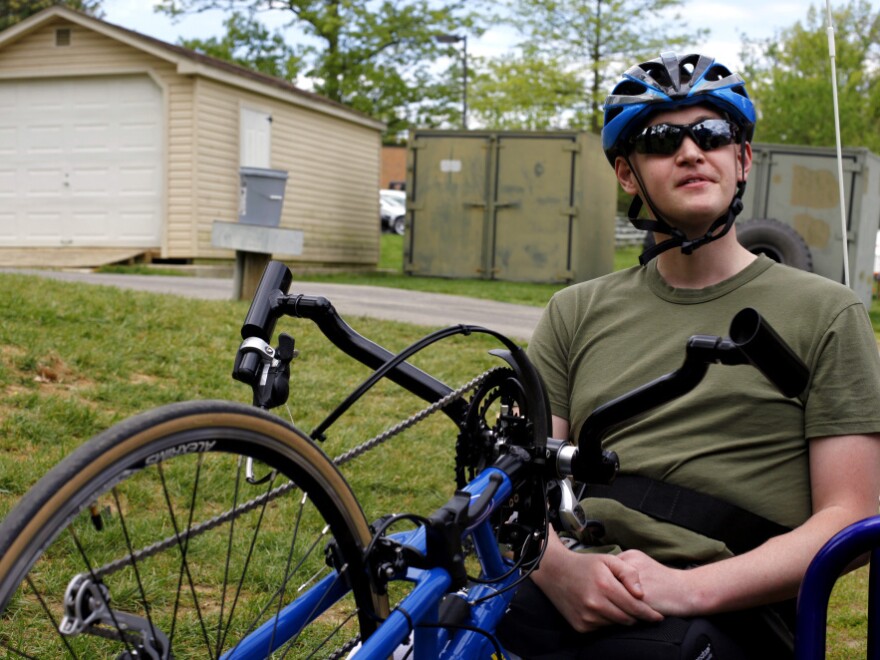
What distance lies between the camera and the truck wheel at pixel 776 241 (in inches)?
572

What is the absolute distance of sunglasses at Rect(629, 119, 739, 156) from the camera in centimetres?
245

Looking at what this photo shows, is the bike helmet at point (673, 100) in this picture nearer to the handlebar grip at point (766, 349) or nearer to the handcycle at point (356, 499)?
the handcycle at point (356, 499)

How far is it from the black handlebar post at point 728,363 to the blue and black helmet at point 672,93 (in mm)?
888

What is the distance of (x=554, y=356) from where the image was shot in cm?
263

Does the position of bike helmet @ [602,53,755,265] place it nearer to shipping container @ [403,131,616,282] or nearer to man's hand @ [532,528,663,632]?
man's hand @ [532,528,663,632]

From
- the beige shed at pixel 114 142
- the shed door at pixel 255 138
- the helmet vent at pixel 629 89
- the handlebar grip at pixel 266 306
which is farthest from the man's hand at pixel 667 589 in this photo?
the shed door at pixel 255 138

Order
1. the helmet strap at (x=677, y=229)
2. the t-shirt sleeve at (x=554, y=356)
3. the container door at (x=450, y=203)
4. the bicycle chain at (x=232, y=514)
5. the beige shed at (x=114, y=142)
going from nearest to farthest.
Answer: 1. the bicycle chain at (x=232, y=514)
2. the helmet strap at (x=677, y=229)
3. the t-shirt sleeve at (x=554, y=356)
4. the beige shed at (x=114, y=142)
5. the container door at (x=450, y=203)

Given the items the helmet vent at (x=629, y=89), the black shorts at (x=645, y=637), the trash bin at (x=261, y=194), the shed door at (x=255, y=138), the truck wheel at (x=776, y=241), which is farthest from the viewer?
the shed door at (x=255, y=138)

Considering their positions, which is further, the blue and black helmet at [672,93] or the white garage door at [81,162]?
the white garage door at [81,162]

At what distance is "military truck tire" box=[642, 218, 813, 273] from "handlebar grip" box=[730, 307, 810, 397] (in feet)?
43.7

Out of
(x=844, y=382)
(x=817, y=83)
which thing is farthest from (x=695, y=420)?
(x=817, y=83)

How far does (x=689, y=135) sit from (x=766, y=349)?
905 millimetres

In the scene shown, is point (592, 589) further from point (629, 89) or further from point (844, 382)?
point (629, 89)

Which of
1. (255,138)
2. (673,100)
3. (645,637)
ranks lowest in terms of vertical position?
(645,637)
